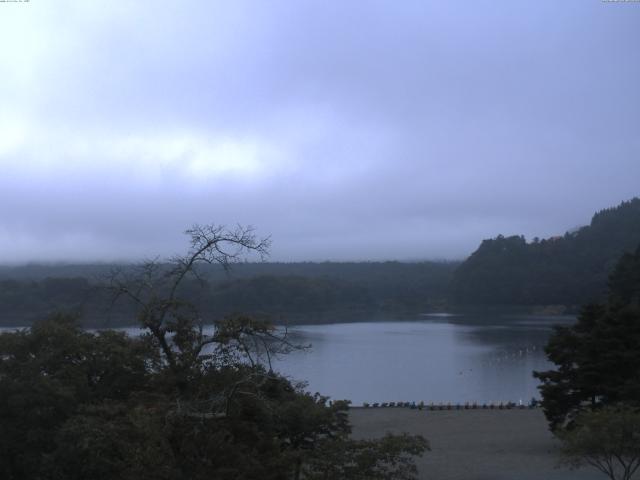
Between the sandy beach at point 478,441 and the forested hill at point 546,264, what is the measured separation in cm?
5788

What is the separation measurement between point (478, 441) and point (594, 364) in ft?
12.1

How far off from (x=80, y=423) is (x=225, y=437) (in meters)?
1.89

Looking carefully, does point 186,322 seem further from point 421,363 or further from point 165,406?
point 421,363

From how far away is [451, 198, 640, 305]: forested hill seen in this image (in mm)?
81062

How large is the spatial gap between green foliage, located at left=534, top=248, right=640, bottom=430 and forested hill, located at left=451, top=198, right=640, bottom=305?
62517 millimetres

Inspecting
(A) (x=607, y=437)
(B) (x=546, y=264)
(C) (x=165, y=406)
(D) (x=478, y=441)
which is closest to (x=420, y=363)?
(D) (x=478, y=441)

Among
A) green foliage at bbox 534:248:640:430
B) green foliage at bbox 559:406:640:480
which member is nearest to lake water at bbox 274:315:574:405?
green foliage at bbox 534:248:640:430

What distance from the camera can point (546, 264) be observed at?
290 ft

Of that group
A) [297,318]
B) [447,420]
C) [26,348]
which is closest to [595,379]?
[447,420]

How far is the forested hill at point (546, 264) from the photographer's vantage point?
8106 centimetres

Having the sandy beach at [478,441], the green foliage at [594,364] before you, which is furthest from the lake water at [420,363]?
the green foliage at [594,364]

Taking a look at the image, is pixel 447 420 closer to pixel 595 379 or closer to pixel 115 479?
pixel 595 379

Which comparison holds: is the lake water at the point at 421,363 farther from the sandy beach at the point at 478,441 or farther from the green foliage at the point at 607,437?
the green foliage at the point at 607,437

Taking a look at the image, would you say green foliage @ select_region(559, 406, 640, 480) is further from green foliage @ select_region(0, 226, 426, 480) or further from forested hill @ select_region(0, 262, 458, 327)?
forested hill @ select_region(0, 262, 458, 327)
